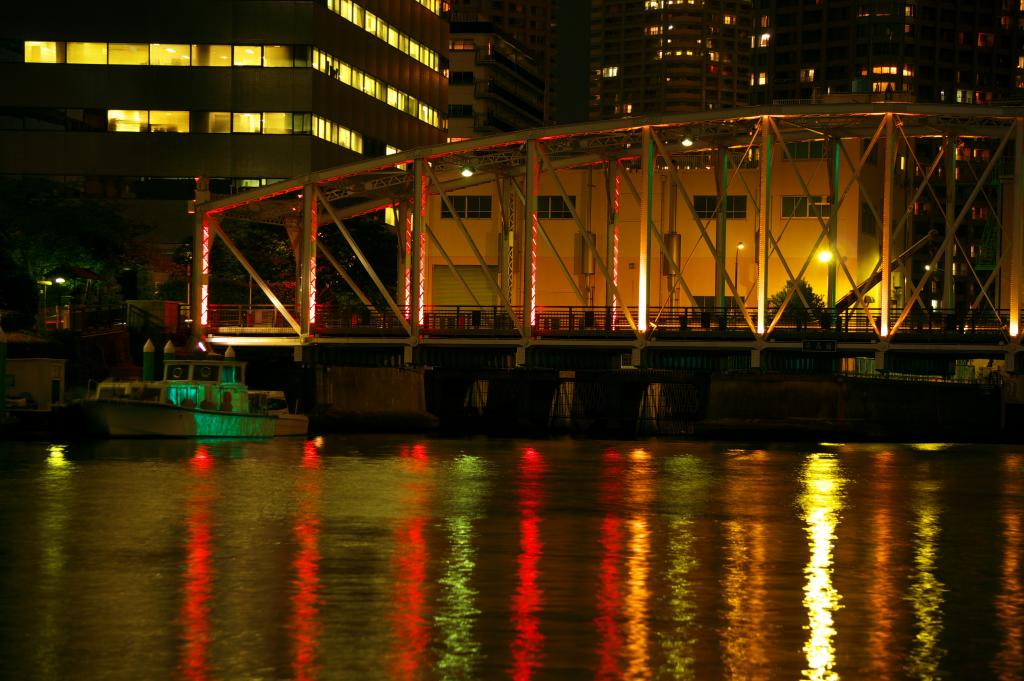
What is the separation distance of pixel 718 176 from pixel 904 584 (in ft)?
148

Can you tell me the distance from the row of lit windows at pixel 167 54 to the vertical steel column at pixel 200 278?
31421mm

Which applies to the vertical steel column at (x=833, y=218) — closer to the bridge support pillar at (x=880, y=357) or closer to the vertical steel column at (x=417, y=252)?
the bridge support pillar at (x=880, y=357)

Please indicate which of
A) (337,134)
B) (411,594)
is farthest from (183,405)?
(337,134)

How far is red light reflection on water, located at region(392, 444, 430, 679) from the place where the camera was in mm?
23656

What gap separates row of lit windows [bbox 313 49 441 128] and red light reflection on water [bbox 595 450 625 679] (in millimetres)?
67068

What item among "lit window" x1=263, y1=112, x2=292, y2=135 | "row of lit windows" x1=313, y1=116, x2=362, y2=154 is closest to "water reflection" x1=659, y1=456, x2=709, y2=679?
"lit window" x1=263, y1=112, x2=292, y2=135

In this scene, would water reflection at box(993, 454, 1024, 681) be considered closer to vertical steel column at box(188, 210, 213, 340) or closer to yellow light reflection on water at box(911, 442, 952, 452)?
yellow light reflection on water at box(911, 442, 952, 452)

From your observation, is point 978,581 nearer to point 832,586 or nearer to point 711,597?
point 832,586

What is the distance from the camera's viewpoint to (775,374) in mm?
72062

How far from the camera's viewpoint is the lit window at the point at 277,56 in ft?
361

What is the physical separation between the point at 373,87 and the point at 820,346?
2382 inches

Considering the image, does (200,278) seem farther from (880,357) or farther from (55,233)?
(880,357)

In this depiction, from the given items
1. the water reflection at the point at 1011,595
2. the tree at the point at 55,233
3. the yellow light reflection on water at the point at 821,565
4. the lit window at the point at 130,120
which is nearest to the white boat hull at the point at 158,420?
the yellow light reflection on water at the point at 821,565

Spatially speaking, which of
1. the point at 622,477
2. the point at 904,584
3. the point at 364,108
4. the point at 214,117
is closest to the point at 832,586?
the point at 904,584
